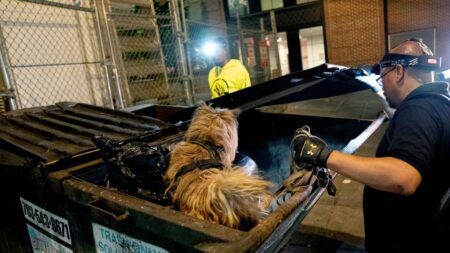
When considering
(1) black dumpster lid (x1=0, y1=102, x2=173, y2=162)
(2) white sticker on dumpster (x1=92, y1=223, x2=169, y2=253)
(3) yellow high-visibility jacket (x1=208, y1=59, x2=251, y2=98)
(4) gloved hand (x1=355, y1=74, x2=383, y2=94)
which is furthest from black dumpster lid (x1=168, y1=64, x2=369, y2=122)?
(3) yellow high-visibility jacket (x1=208, y1=59, x2=251, y2=98)

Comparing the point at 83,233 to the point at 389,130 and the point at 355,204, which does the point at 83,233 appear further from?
the point at 355,204

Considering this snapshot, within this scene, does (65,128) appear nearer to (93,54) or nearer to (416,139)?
(416,139)

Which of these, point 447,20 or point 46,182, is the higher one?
point 447,20

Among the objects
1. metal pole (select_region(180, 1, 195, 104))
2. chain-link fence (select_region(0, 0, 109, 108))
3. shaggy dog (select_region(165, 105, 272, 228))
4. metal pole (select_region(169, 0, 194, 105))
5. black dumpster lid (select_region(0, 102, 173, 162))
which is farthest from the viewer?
metal pole (select_region(180, 1, 195, 104))

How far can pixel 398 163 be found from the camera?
155 cm

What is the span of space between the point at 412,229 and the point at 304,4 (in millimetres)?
13107

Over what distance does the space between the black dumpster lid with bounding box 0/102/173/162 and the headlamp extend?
175 centimetres

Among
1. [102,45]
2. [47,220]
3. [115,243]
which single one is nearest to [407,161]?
[115,243]

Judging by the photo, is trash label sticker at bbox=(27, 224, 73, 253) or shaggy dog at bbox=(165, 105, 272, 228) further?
trash label sticker at bbox=(27, 224, 73, 253)

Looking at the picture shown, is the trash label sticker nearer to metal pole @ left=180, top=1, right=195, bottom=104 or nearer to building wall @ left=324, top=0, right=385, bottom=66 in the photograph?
metal pole @ left=180, top=1, right=195, bottom=104

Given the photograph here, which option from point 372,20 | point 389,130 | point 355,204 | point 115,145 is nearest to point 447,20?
point 372,20

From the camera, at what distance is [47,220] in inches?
81.7

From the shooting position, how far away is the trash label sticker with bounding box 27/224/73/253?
6.67 ft

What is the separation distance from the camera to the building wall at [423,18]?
10500mm
